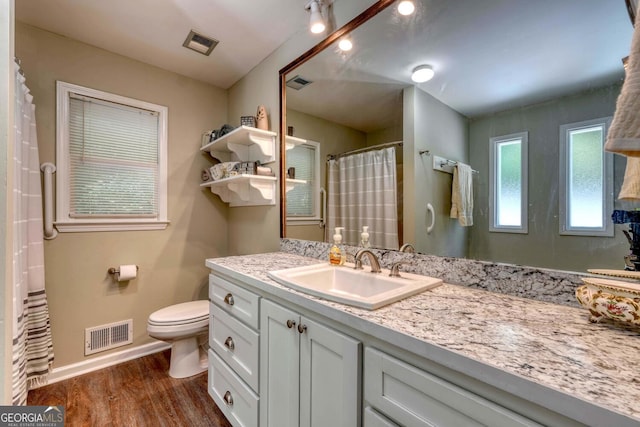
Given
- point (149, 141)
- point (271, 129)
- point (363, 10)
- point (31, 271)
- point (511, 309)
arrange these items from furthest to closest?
1. point (149, 141)
2. point (271, 129)
3. point (31, 271)
4. point (363, 10)
5. point (511, 309)

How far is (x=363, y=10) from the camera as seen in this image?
4.94 ft

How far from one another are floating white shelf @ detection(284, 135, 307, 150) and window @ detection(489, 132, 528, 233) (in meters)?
1.18

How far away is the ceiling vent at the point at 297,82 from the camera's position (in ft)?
6.22

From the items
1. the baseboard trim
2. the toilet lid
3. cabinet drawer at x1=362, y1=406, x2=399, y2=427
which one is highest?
cabinet drawer at x1=362, y1=406, x2=399, y2=427

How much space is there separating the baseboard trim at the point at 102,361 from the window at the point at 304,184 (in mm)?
1649

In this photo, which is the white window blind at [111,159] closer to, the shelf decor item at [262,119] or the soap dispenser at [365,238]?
the shelf decor item at [262,119]

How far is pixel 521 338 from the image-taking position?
0.67 meters

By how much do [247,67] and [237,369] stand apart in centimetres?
227

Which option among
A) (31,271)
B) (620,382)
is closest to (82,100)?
(31,271)

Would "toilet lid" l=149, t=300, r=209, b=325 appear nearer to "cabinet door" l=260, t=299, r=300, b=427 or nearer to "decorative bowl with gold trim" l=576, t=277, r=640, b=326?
"cabinet door" l=260, t=299, r=300, b=427

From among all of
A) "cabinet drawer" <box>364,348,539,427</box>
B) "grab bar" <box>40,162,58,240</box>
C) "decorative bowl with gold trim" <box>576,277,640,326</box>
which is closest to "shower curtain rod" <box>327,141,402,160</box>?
"decorative bowl with gold trim" <box>576,277,640,326</box>

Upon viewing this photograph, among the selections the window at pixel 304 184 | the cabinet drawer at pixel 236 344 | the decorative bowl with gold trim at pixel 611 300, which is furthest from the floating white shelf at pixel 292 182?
the decorative bowl with gold trim at pixel 611 300

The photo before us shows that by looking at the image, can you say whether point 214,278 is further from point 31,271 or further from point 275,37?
point 275,37

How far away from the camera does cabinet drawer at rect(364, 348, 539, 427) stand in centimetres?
57
